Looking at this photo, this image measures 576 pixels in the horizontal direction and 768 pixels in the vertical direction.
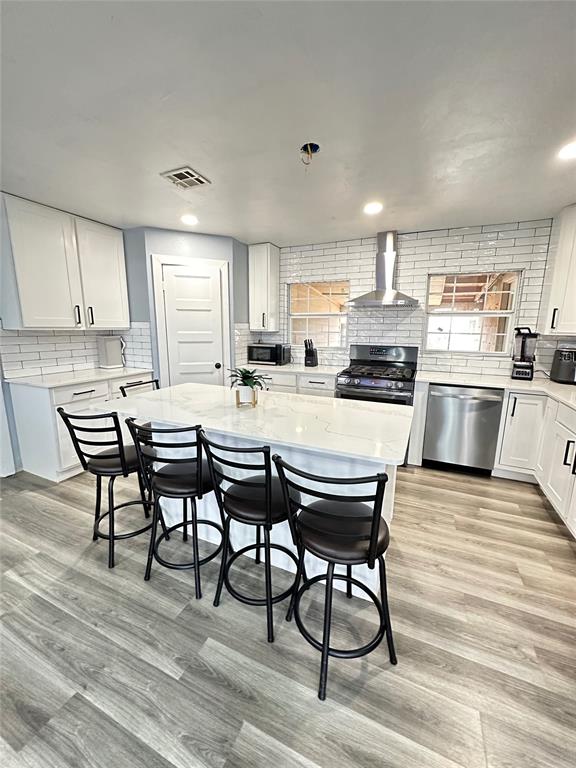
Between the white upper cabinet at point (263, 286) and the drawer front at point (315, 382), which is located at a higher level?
the white upper cabinet at point (263, 286)

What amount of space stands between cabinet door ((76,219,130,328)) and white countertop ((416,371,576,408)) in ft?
11.3

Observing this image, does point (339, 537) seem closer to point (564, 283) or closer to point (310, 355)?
point (310, 355)

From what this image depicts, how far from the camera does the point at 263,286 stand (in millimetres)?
4141

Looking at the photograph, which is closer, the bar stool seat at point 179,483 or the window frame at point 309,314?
the bar stool seat at point 179,483

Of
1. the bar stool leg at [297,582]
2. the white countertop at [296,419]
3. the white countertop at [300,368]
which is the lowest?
the bar stool leg at [297,582]

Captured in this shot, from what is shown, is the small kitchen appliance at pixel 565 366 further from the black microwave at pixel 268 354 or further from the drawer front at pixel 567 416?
the black microwave at pixel 268 354

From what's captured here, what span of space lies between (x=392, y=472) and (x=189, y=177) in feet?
8.16

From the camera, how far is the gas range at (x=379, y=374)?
3.24m

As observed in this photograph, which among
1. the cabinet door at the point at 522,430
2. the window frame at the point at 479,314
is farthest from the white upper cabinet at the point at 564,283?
the cabinet door at the point at 522,430

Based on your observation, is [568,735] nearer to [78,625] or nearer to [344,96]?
[78,625]

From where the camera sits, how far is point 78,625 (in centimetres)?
156

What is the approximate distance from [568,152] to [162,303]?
→ 3.64 m

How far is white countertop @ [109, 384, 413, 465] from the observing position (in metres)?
1.43

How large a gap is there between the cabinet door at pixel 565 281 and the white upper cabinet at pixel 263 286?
2.99 meters
